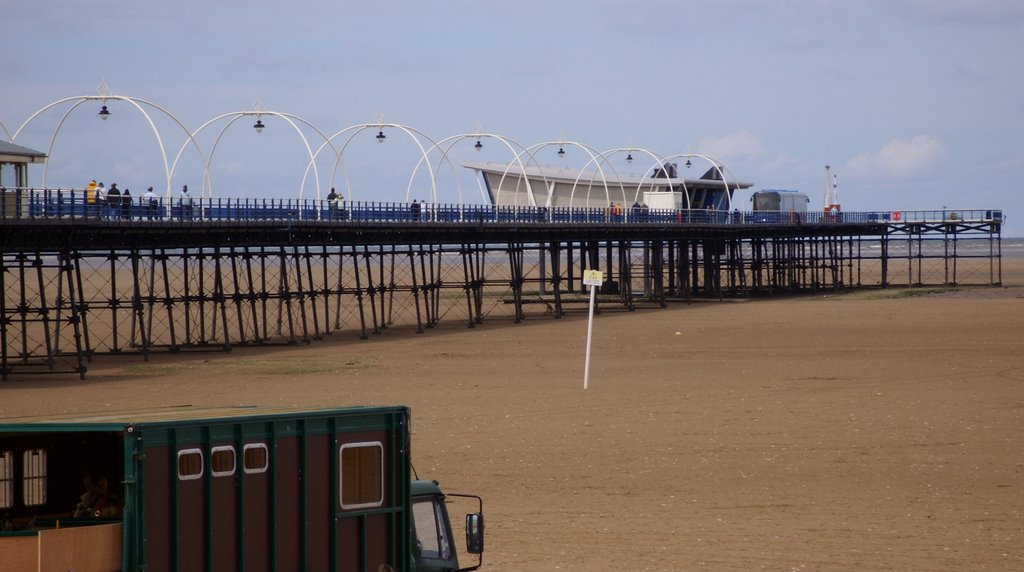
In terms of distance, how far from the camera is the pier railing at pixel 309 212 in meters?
25.6

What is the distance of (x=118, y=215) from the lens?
28.1 meters

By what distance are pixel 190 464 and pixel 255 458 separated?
0.41 metres

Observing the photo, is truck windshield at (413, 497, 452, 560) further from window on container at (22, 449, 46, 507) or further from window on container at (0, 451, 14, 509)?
window on container at (0, 451, 14, 509)

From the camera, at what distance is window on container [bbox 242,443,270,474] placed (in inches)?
269

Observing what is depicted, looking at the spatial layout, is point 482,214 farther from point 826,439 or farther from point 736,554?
point 736,554

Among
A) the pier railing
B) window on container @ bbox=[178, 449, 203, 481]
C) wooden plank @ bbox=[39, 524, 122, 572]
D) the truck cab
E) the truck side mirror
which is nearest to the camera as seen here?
wooden plank @ bbox=[39, 524, 122, 572]

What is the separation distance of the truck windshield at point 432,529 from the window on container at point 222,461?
4.76 feet

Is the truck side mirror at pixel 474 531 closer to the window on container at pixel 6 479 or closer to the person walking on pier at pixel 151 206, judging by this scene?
the window on container at pixel 6 479

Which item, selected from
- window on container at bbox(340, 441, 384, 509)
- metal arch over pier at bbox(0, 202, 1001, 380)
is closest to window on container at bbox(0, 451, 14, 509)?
window on container at bbox(340, 441, 384, 509)

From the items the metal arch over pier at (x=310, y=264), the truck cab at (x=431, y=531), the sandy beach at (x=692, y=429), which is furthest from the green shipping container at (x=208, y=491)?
the metal arch over pier at (x=310, y=264)

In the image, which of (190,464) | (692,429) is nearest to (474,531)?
(190,464)

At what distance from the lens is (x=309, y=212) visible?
1383 inches

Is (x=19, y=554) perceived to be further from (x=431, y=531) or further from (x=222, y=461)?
(x=431, y=531)

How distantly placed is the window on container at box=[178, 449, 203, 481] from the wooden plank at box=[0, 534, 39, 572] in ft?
2.58
